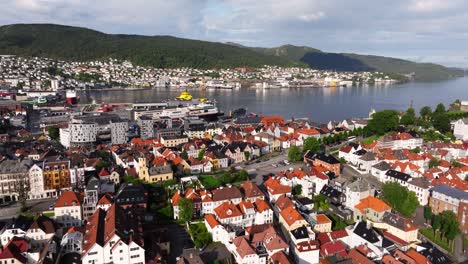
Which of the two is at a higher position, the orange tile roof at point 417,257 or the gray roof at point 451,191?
the gray roof at point 451,191

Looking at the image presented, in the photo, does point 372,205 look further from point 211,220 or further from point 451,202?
point 211,220

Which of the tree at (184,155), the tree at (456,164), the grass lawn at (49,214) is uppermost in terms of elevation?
A: the tree at (184,155)

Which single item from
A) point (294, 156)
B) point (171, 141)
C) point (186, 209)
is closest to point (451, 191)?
point (294, 156)

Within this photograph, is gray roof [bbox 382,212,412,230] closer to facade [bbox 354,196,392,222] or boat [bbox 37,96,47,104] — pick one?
facade [bbox 354,196,392,222]

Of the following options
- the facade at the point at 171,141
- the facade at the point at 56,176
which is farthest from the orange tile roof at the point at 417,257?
the facade at the point at 171,141

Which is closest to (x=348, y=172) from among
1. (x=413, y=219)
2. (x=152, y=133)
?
(x=413, y=219)

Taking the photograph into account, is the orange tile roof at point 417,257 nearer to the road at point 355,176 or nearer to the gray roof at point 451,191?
the gray roof at point 451,191

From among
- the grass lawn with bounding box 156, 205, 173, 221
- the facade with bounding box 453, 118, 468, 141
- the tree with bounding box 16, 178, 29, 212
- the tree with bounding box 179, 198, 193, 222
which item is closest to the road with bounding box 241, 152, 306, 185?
the grass lawn with bounding box 156, 205, 173, 221
